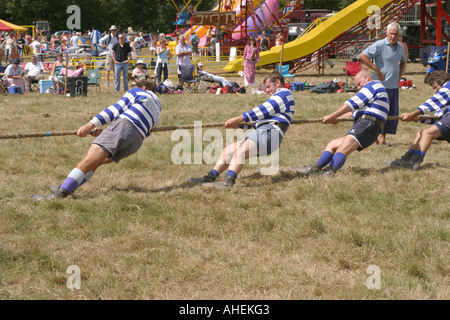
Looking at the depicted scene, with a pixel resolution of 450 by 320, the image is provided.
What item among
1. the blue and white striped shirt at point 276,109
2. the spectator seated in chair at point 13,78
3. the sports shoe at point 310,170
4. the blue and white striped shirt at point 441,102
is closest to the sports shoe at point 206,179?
the blue and white striped shirt at point 276,109

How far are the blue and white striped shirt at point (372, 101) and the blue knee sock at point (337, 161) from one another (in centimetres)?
62

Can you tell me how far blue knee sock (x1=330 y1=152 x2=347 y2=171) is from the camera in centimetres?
775

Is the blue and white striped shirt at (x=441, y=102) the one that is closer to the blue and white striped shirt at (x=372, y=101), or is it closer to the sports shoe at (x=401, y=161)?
the sports shoe at (x=401, y=161)

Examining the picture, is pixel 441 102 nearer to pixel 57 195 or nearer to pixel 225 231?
pixel 225 231

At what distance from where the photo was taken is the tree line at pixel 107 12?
53.9m

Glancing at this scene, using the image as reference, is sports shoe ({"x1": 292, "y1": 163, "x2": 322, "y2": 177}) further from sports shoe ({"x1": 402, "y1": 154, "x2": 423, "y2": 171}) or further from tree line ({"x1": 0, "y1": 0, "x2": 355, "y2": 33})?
tree line ({"x1": 0, "y1": 0, "x2": 355, "y2": 33})

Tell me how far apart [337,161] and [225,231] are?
2424mm

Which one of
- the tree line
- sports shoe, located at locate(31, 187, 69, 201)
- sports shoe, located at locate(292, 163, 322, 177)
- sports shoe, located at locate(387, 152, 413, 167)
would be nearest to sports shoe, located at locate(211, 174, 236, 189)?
sports shoe, located at locate(292, 163, 322, 177)

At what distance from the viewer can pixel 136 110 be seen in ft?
23.4

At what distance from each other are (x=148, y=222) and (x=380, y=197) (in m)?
2.59

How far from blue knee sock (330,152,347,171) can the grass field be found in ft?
0.49

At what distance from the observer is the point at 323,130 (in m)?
11.4
